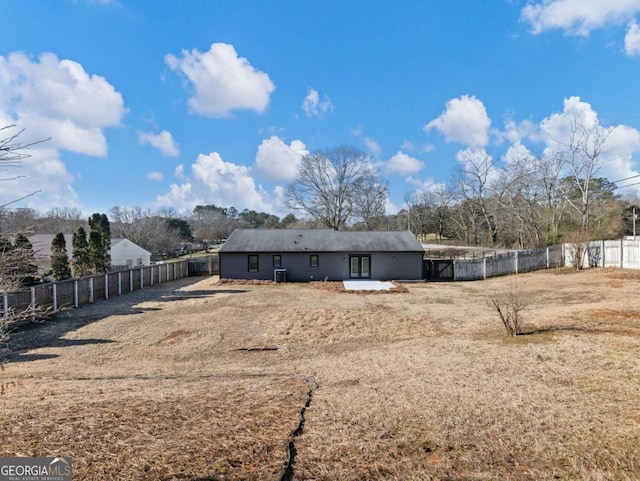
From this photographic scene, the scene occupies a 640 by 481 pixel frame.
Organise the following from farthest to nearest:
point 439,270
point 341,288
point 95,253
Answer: point 95,253 < point 439,270 < point 341,288

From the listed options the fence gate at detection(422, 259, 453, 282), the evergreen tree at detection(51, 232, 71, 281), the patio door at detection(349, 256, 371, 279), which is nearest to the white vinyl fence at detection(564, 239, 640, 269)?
the fence gate at detection(422, 259, 453, 282)

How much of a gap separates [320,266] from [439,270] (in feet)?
26.6

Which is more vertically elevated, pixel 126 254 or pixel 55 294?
pixel 126 254

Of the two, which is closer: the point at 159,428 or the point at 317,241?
the point at 159,428

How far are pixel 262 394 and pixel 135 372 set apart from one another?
3.46 metres

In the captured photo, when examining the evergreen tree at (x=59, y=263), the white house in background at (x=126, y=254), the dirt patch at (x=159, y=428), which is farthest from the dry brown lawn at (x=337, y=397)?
the white house in background at (x=126, y=254)

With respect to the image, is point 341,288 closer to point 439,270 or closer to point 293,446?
point 439,270

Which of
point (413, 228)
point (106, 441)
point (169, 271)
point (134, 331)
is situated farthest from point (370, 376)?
point (413, 228)

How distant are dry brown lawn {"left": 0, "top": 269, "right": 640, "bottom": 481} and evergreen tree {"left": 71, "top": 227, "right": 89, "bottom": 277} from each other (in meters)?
16.1

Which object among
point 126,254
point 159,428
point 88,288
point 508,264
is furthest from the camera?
point 126,254

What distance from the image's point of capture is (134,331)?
427 inches

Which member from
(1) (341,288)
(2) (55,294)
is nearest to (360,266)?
(1) (341,288)

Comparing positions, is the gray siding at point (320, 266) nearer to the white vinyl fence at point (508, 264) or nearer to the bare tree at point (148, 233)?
the white vinyl fence at point (508, 264)

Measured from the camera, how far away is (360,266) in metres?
24.9
